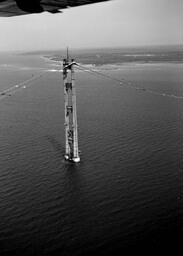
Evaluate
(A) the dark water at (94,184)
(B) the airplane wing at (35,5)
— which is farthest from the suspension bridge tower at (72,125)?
(B) the airplane wing at (35,5)

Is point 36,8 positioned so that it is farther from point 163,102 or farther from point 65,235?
point 163,102

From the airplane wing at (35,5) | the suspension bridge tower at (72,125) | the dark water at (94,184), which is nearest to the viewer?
the airplane wing at (35,5)

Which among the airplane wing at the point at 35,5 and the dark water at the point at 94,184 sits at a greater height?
the airplane wing at the point at 35,5

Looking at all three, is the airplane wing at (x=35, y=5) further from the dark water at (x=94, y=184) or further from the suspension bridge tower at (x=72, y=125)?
the suspension bridge tower at (x=72, y=125)

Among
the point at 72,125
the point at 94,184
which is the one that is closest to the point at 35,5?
the point at 94,184

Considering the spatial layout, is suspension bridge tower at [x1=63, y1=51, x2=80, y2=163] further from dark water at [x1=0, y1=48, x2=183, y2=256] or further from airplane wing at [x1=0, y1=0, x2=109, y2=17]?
airplane wing at [x1=0, y1=0, x2=109, y2=17]

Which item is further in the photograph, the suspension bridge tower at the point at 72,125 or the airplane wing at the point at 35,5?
the suspension bridge tower at the point at 72,125
